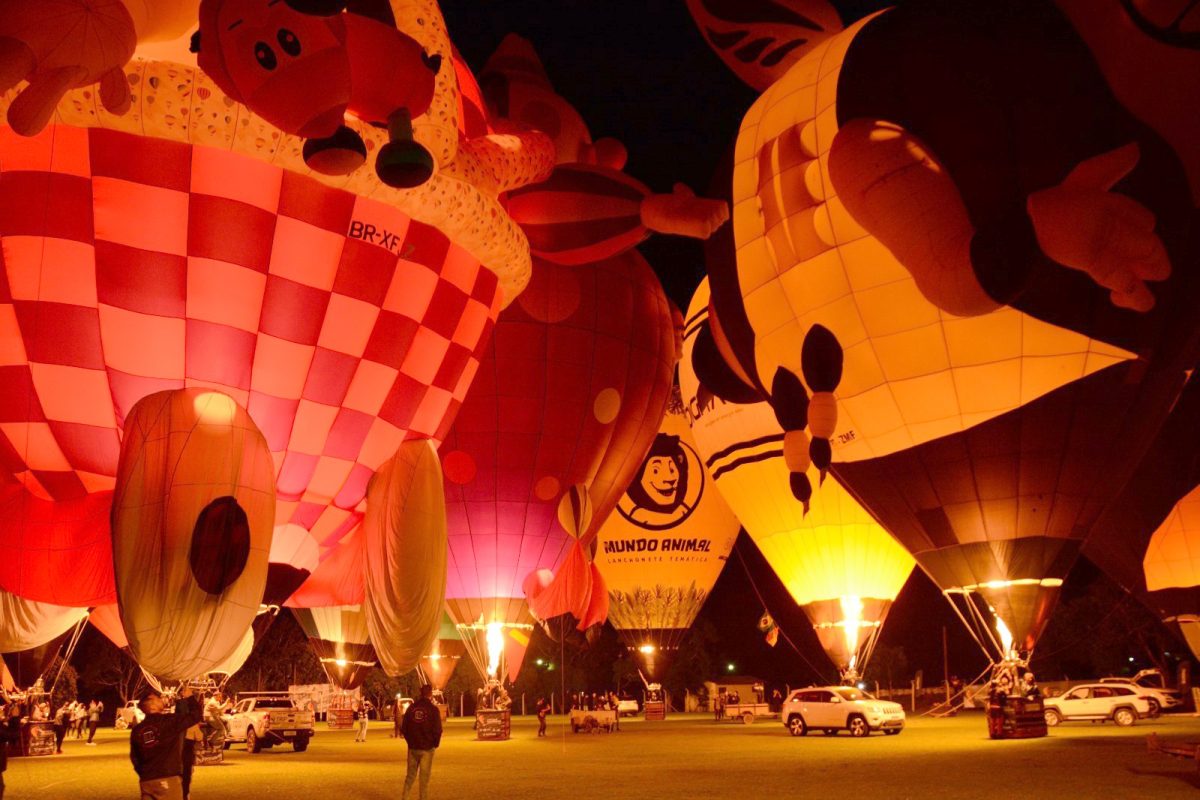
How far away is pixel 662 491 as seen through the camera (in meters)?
23.8

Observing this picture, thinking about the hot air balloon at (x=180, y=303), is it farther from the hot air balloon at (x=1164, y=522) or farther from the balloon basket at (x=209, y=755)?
the hot air balloon at (x=1164, y=522)

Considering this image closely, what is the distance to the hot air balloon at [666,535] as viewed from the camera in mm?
23766

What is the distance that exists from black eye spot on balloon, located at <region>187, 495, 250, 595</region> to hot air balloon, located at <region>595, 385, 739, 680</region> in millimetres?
17927

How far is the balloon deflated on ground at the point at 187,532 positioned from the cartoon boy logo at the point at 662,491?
17.9 m

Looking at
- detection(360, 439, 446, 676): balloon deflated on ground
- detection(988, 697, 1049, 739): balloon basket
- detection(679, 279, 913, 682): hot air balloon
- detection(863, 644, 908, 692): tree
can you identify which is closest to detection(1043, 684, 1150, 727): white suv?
detection(679, 279, 913, 682): hot air balloon

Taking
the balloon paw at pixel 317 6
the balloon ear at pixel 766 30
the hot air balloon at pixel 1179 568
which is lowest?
the hot air balloon at pixel 1179 568

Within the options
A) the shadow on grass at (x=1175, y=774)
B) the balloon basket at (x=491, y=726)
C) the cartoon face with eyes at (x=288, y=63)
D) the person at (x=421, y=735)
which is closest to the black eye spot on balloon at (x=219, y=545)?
the person at (x=421, y=735)

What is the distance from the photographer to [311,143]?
4.38 m

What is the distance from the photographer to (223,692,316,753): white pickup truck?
15.3m

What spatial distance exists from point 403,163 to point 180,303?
2.91 m

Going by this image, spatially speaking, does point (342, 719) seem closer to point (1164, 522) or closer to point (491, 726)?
point (491, 726)

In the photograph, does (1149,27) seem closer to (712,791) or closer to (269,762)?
(712,791)

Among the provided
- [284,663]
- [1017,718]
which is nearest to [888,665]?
[284,663]

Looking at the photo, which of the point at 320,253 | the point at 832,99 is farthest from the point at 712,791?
the point at 832,99
